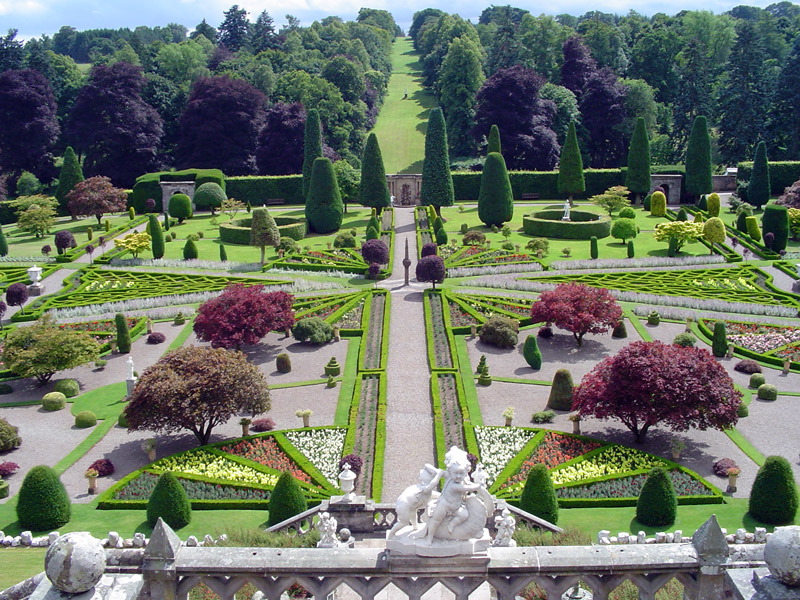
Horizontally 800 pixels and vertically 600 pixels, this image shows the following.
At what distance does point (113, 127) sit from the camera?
84.2 metres

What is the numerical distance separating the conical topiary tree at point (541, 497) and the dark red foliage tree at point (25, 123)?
77086mm

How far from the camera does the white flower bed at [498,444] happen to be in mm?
27011

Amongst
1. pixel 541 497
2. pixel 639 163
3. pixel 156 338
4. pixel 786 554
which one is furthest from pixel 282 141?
pixel 786 554

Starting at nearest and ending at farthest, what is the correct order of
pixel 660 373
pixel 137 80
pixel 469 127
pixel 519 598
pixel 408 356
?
pixel 519 598, pixel 660 373, pixel 408 356, pixel 137 80, pixel 469 127

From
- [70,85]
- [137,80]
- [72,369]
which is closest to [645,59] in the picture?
[137,80]

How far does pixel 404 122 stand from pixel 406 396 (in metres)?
90.1

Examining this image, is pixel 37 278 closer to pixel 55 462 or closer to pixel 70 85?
pixel 55 462

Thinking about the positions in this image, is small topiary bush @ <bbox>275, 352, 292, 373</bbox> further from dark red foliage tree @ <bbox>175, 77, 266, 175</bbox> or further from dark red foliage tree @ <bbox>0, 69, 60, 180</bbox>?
dark red foliage tree @ <bbox>0, 69, 60, 180</bbox>

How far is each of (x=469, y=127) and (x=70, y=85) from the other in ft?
160

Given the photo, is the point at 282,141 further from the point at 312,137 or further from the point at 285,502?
the point at 285,502

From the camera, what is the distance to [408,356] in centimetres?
3772

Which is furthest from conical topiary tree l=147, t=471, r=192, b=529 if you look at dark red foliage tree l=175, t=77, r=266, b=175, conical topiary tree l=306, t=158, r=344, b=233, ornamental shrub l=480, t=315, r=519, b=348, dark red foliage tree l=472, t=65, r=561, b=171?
dark red foliage tree l=472, t=65, r=561, b=171

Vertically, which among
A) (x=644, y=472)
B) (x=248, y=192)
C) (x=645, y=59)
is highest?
(x=645, y=59)

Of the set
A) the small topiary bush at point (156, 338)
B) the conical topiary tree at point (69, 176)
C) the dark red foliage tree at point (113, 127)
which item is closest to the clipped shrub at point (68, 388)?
the small topiary bush at point (156, 338)
